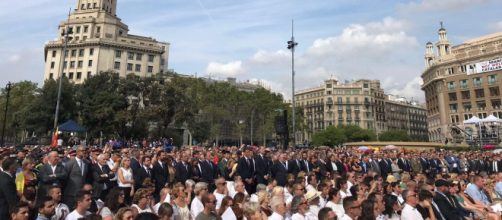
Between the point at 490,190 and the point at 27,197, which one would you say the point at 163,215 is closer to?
the point at 27,197

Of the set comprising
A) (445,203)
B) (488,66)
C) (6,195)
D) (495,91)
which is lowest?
(445,203)

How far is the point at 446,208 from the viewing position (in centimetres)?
812

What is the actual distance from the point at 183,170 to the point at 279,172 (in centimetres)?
339

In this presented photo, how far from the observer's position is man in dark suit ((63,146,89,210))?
8164mm

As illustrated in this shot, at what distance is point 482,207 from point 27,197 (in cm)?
1070

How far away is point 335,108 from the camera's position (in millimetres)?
110000

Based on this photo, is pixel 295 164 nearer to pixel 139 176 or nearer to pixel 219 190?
pixel 139 176

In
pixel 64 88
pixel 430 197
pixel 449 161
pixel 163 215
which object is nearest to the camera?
pixel 163 215

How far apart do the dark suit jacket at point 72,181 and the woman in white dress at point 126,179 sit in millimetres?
832

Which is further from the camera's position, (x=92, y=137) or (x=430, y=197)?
(x=92, y=137)

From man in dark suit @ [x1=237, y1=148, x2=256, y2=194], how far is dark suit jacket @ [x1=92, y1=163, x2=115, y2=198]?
4.30m

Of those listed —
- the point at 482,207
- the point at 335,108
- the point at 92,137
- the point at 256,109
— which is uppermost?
the point at 335,108

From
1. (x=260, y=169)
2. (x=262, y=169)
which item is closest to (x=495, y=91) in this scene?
(x=262, y=169)

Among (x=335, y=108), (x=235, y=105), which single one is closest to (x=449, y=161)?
(x=235, y=105)
